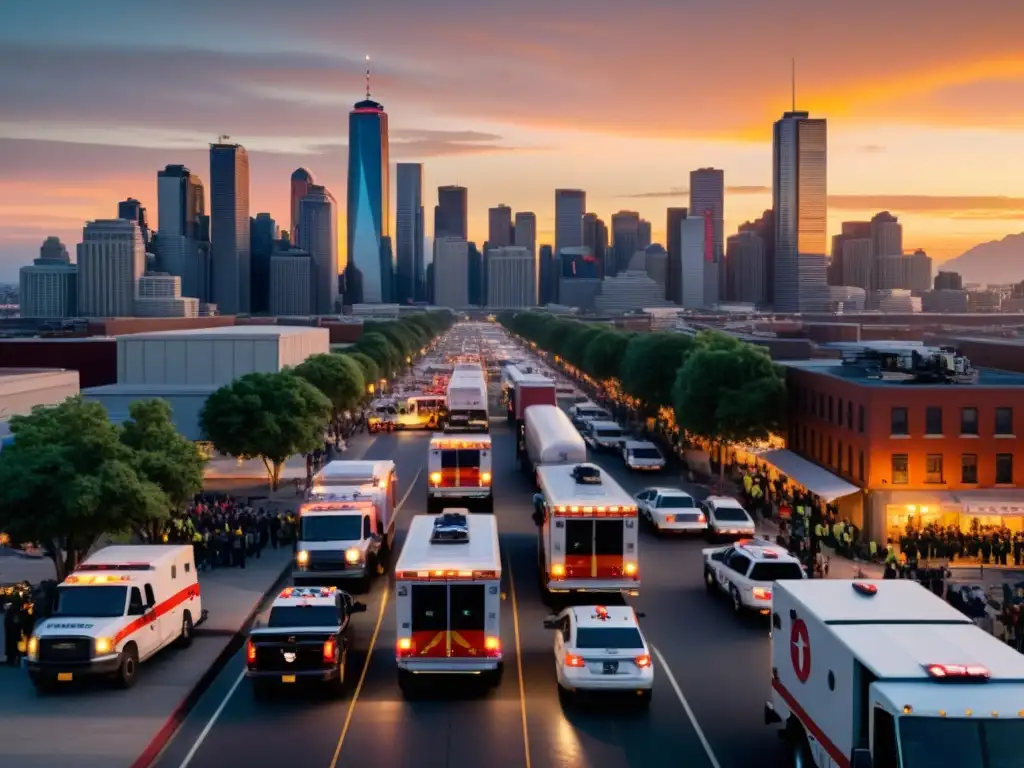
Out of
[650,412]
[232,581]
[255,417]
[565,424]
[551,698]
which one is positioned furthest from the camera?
[650,412]

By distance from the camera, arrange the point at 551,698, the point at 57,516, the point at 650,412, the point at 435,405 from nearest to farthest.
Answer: the point at 551,698 → the point at 57,516 → the point at 650,412 → the point at 435,405

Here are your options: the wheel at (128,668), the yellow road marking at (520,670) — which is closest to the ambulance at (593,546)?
the yellow road marking at (520,670)

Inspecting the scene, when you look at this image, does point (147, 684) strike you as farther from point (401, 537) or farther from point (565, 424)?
point (565, 424)

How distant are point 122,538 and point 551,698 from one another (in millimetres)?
16096

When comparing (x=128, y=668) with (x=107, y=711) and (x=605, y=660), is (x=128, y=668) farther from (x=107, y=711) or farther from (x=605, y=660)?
(x=605, y=660)

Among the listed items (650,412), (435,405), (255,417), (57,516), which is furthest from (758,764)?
(435,405)

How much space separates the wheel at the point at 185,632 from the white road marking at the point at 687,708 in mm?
11172

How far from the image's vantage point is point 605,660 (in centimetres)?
2233

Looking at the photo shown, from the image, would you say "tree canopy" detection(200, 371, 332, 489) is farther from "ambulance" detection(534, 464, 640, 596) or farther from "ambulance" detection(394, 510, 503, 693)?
"ambulance" detection(394, 510, 503, 693)

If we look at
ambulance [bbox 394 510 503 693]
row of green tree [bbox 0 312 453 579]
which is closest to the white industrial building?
row of green tree [bbox 0 312 453 579]

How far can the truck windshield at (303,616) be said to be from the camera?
2409 cm

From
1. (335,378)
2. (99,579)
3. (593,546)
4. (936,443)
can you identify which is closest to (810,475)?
(936,443)

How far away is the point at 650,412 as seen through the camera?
277ft

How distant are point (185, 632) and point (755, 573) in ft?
47.4
